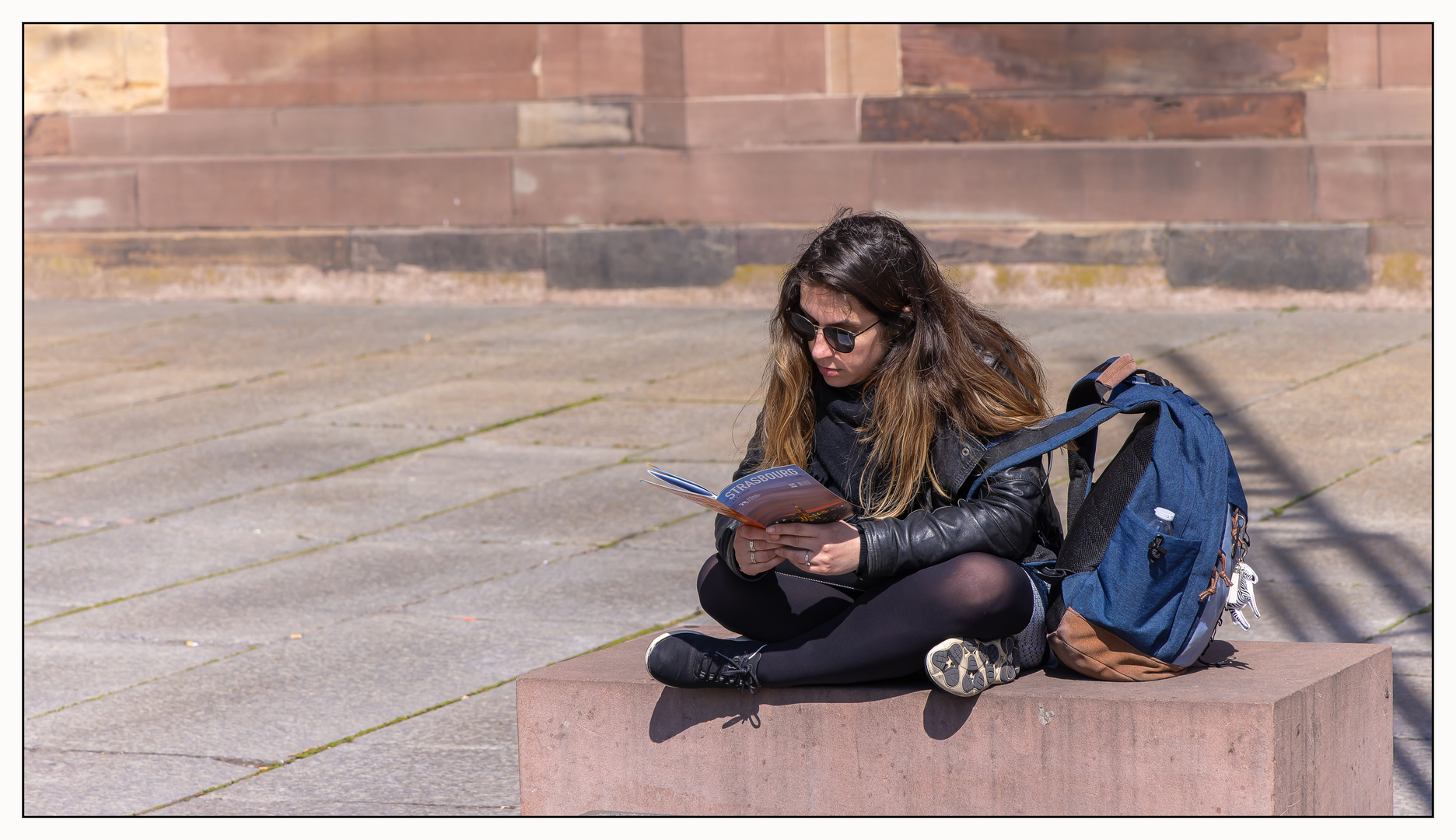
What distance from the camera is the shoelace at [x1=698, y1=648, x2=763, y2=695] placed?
3500 mm

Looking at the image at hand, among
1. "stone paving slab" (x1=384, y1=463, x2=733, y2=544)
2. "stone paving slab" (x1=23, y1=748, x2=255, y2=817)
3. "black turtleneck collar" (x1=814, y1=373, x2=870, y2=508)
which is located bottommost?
"stone paving slab" (x1=23, y1=748, x2=255, y2=817)

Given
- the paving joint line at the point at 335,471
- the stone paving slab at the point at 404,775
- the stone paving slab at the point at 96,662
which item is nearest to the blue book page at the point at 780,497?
the stone paving slab at the point at 404,775

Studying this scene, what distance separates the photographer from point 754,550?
345 cm

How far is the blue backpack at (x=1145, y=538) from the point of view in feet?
10.7

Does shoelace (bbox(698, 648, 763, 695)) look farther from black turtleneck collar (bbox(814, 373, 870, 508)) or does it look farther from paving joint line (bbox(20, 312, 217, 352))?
paving joint line (bbox(20, 312, 217, 352))

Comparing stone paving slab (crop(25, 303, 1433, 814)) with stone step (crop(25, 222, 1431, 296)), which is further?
stone step (crop(25, 222, 1431, 296))

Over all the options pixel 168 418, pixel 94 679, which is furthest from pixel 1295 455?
pixel 168 418

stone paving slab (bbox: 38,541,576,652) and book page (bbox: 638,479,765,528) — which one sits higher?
book page (bbox: 638,479,765,528)

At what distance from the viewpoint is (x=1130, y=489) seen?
3.32 meters

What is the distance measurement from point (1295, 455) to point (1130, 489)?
4.92 metres

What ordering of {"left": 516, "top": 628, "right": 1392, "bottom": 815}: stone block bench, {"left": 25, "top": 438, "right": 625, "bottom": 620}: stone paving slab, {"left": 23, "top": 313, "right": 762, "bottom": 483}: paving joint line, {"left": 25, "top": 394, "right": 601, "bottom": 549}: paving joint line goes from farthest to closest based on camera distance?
{"left": 23, "top": 313, "right": 762, "bottom": 483}: paving joint line, {"left": 25, "top": 394, "right": 601, "bottom": 549}: paving joint line, {"left": 25, "top": 438, "right": 625, "bottom": 620}: stone paving slab, {"left": 516, "top": 628, "right": 1392, "bottom": 815}: stone block bench

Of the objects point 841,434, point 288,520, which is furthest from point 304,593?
point 841,434

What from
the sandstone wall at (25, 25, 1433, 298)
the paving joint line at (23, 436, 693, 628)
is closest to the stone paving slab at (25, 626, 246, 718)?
the paving joint line at (23, 436, 693, 628)

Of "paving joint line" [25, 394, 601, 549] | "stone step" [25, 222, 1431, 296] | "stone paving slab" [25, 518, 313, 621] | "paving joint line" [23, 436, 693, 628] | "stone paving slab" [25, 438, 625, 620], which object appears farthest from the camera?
"stone step" [25, 222, 1431, 296]
